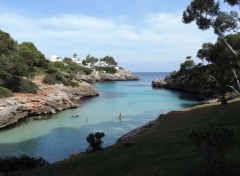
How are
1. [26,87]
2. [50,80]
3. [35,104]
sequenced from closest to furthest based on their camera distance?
[35,104]
[26,87]
[50,80]

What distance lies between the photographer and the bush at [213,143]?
Result: 35.6 ft

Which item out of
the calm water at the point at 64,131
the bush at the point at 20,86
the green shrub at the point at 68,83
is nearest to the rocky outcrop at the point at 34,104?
the bush at the point at 20,86

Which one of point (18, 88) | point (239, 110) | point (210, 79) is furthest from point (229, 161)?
point (18, 88)

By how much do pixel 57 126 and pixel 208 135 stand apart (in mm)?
36516

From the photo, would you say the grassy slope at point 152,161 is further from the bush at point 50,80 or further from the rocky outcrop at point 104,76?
the rocky outcrop at point 104,76

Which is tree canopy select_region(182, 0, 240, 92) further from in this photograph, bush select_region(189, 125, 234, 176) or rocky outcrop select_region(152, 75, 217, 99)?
rocky outcrop select_region(152, 75, 217, 99)

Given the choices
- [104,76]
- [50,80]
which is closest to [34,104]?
[50,80]

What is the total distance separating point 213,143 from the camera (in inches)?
432

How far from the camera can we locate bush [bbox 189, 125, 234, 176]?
35.6 feet

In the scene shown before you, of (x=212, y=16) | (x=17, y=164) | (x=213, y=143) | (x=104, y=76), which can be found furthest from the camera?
Answer: (x=104, y=76)

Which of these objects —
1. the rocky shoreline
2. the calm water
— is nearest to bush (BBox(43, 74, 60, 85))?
the rocky shoreline

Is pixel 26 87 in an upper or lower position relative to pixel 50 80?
lower

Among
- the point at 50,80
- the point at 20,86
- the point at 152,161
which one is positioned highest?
the point at 50,80

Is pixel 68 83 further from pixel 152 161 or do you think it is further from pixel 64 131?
pixel 152 161
